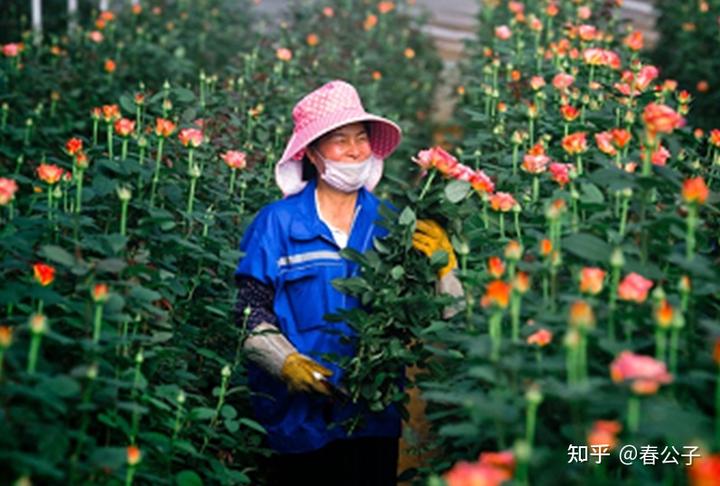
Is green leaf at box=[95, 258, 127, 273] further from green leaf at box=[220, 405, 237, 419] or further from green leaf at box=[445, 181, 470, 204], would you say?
green leaf at box=[445, 181, 470, 204]

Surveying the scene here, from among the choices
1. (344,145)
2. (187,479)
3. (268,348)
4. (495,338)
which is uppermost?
(344,145)

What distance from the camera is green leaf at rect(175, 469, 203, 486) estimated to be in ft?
9.10

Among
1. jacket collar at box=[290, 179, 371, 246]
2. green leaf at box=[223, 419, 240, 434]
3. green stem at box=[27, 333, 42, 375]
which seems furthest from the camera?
jacket collar at box=[290, 179, 371, 246]

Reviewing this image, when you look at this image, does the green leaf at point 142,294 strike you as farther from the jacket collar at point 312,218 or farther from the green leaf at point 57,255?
the jacket collar at point 312,218

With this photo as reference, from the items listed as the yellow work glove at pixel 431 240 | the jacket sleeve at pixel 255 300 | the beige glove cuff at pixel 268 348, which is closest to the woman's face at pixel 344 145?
the yellow work glove at pixel 431 240

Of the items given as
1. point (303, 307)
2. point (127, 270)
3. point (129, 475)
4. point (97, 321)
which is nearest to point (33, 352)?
point (97, 321)

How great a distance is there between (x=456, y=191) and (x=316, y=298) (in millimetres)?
568

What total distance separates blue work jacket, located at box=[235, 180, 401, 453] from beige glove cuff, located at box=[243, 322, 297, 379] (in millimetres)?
90

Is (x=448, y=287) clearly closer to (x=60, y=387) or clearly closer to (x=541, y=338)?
(x=541, y=338)

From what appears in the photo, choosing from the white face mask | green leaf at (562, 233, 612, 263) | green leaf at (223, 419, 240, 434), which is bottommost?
green leaf at (223, 419, 240, 434)

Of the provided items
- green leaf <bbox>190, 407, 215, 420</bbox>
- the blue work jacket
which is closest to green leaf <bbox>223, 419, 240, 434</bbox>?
green leaf <bbox>190, 407, 215, 420</bbox>

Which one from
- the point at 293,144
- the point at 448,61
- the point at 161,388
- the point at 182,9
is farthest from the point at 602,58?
the point at 448,61

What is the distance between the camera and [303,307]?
350 centimetres

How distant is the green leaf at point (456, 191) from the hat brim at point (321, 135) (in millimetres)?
422
